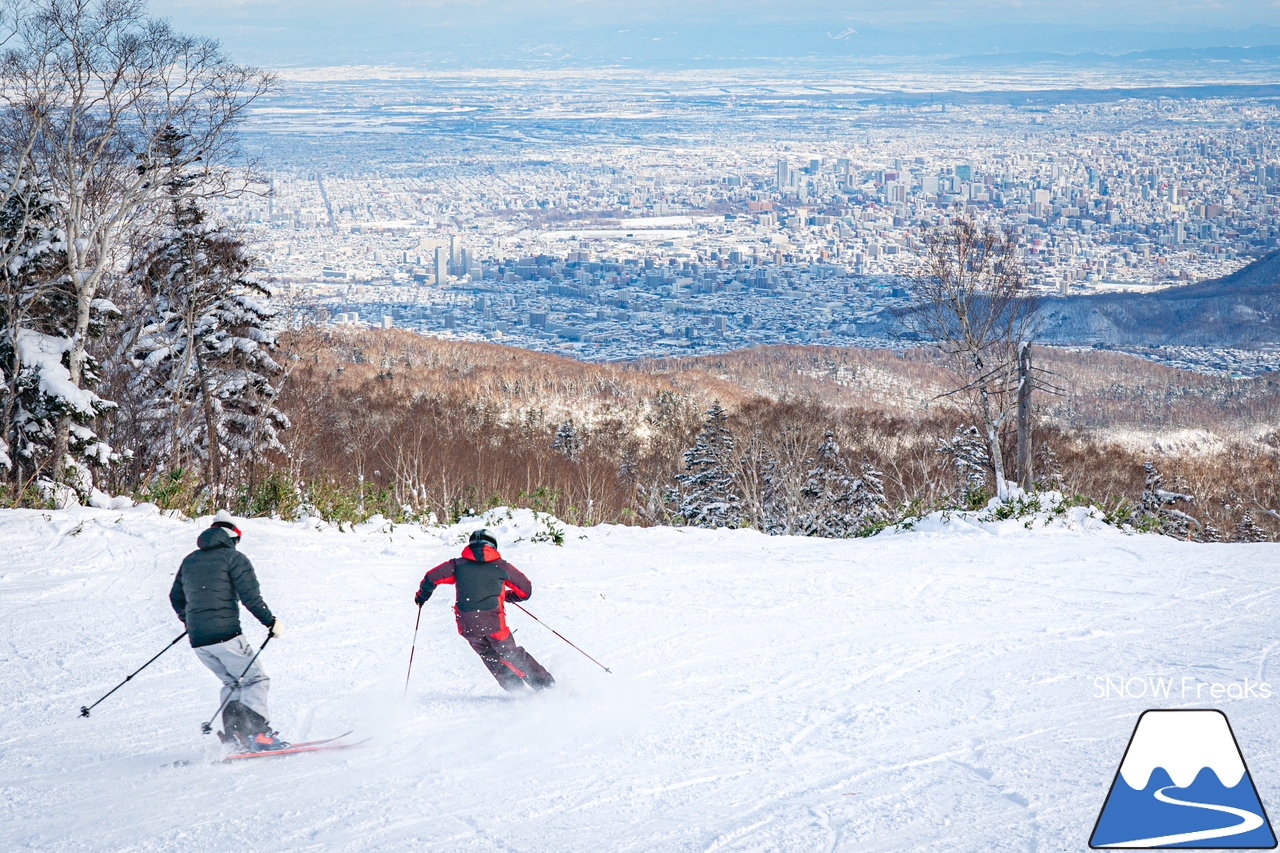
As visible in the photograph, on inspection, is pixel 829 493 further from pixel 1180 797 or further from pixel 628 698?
pixel 1180 797

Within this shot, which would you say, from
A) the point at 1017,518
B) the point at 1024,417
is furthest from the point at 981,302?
the point at 1017,518

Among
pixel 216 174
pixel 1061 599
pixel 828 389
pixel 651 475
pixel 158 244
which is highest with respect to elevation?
pixel 216 174

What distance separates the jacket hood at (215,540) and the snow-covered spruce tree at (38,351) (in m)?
8.84

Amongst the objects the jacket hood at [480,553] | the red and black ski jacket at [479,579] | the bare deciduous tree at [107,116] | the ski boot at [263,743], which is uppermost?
the bare deciduous tree at [107,116]

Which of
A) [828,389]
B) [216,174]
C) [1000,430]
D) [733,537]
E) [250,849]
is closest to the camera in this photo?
[250,849]

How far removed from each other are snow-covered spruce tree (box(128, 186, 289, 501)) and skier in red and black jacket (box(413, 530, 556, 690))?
13.1m

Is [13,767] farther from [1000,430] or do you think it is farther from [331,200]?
[331,200]

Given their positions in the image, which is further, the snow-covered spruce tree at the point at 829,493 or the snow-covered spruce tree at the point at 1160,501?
the snow-covered spruce tree at the point at 829,493

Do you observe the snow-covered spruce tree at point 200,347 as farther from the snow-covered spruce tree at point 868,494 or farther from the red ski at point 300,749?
the snow-covered spruce tree at point 868,494

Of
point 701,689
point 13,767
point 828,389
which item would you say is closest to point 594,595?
point 701,689

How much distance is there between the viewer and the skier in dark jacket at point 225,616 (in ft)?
18.8

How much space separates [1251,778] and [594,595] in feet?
19.2

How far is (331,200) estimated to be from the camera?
18238 cm

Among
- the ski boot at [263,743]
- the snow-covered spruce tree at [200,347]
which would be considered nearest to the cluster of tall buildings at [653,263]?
the snow-covered spruce tree at [200,347]
